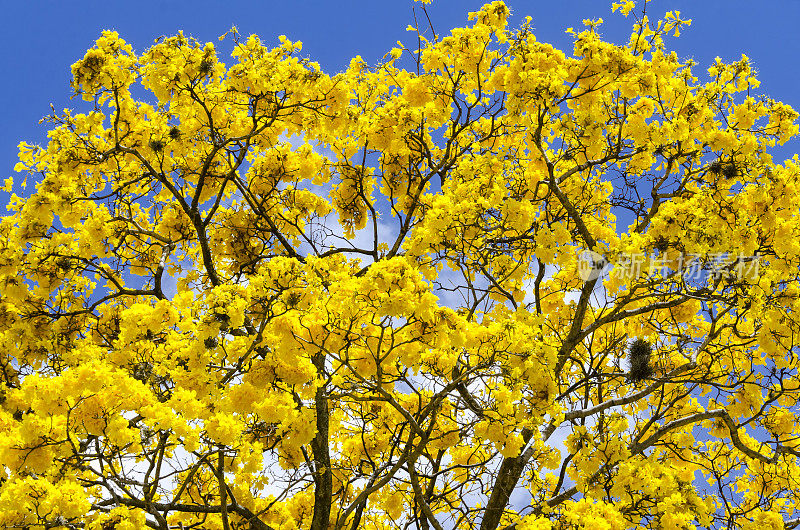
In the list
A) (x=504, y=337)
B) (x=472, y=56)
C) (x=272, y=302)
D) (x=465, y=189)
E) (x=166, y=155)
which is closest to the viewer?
(x=272, y=302)

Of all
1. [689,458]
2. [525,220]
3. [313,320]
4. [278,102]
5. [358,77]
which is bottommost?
[313,320]

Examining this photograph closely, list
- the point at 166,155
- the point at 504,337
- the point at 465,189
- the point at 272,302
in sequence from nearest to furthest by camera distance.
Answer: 1. the point at 272,302
2. the point at 504,337
3. the point at 465,189
4. the point at 166,155

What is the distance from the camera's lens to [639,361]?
8281 mm

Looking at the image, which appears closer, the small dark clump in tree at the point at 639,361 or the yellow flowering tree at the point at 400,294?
the yellow flowering tree at the point at 400,294

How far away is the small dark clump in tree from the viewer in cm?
816

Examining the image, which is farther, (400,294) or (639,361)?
(639,361)

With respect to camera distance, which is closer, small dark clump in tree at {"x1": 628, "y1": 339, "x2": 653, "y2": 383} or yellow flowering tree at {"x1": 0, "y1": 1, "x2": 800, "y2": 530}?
yellow flowering tree at {"x1": 0, "y1": 1, "x2": 800, "y2": 530}

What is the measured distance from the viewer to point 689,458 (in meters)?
9.08

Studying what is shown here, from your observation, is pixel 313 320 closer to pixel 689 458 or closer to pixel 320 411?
pixel 320 411

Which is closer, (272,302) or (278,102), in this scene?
(272,302)

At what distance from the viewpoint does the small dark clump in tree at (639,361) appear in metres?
8.16

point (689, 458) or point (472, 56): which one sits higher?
point (472, 56)

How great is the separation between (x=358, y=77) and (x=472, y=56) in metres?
1.95

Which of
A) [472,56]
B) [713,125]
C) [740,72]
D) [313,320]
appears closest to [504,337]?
[313,320]
